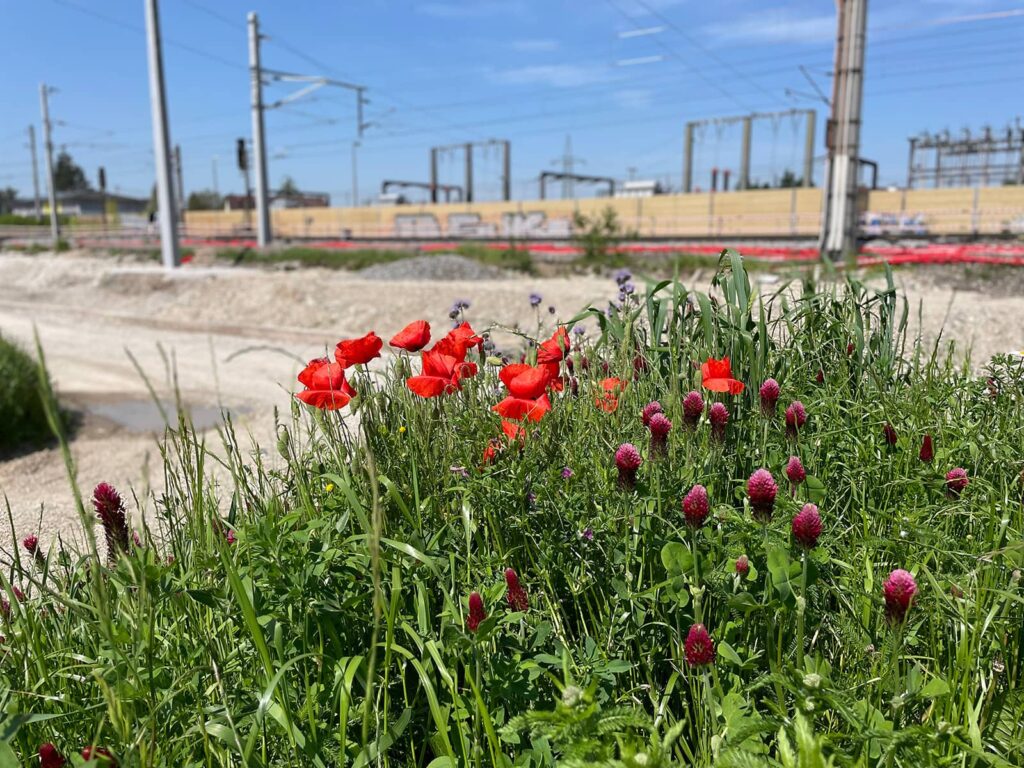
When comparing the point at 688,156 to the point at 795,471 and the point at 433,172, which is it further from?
the point at 795,471

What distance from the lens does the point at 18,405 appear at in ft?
24.0

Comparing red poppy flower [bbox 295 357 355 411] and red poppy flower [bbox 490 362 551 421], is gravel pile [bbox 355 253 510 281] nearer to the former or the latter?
red poppy flower [bbox 295 357 355 411]

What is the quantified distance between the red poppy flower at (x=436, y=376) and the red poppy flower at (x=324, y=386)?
18 centimetres

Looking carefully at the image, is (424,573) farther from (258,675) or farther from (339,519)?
(258,675)

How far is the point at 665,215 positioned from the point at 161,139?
2260 cm

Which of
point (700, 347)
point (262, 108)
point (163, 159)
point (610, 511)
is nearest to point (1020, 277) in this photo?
point (700, 347)

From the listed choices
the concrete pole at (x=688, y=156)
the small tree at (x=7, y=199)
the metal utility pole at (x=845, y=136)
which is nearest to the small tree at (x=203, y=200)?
the small tree at (x=7, y=199)

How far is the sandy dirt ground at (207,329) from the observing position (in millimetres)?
6254

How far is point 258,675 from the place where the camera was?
1.61 meters

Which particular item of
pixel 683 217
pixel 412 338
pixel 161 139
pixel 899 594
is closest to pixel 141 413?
pixel 412 338

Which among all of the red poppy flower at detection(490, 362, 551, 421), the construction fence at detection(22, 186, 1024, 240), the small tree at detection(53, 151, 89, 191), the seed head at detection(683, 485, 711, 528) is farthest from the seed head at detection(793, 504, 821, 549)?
the small tree at detection(53, 151, 89, 191)

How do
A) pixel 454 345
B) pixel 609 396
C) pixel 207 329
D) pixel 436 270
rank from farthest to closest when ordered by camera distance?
pixel 436 270, pixel 207 329, pixel 609 396, pixel 454 345

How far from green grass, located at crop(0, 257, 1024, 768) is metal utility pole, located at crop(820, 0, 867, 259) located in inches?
565

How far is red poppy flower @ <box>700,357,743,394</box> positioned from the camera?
6.43 ft
